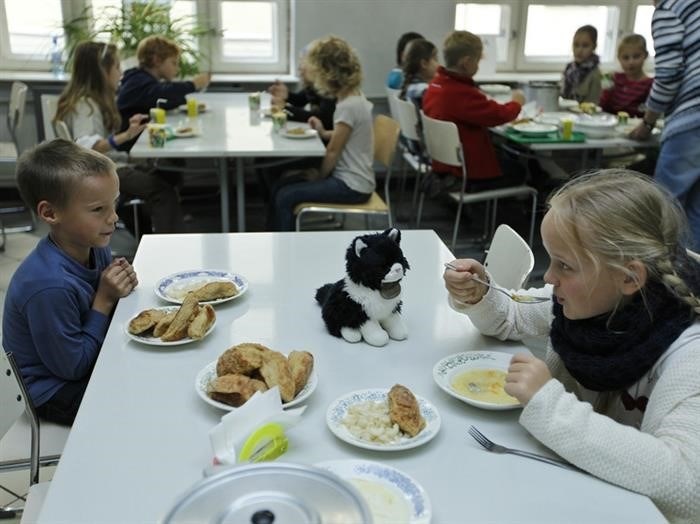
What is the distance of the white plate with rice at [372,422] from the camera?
1.09m

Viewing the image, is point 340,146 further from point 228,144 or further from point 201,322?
point 201,322

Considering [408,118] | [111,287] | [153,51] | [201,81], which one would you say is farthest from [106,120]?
[111,287]

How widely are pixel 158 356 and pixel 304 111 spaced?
2.78m

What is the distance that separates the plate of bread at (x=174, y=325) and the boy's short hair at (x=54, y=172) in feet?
1.23

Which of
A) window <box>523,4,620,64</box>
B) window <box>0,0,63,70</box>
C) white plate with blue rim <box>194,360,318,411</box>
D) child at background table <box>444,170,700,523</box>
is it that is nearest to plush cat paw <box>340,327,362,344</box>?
white plate with blue rim <box>194,360,318,411</box>

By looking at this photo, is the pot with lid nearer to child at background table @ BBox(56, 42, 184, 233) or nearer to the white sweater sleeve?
child at background table @ BBox(56, 42, 184, 233)

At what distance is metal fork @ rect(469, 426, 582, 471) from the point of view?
1.06 m

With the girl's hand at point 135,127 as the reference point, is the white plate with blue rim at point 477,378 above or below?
below

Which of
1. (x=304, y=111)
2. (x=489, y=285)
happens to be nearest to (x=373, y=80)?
(x=304, y=111)

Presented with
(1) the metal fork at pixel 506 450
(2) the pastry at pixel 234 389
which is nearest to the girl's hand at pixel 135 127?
(2) the pastry at pixel 234 389

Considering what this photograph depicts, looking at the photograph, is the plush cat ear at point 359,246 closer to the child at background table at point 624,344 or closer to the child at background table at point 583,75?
the child at background table at point 624,344

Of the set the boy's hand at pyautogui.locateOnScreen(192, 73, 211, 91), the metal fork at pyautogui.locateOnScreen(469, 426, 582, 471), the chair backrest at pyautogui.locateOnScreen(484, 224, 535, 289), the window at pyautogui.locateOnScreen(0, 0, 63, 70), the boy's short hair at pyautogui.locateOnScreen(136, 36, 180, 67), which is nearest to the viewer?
the metal fork at pyautogui.locateOnScreen(469, 426, 582, 471)

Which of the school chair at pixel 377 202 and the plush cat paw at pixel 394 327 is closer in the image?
the plush cat paw at pixel 394 327

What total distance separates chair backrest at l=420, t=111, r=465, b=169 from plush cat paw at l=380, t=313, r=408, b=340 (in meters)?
2.18
